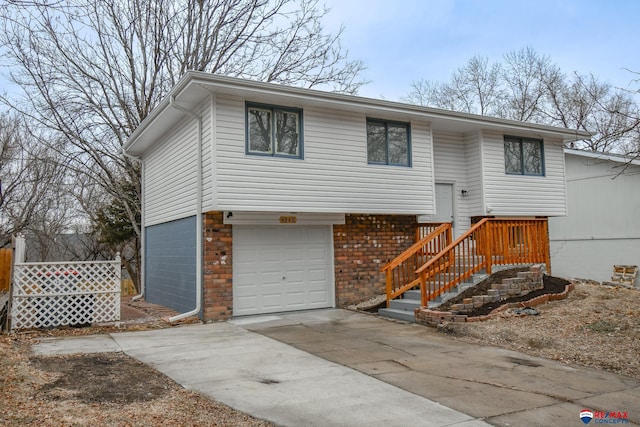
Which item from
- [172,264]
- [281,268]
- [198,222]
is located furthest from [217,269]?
[172,264]

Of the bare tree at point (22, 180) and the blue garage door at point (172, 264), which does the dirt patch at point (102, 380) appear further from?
the bare tree at point (22, 180)

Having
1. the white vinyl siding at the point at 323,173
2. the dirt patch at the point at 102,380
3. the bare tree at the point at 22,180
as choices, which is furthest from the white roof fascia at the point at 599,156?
the bare tree at the point at 22,180

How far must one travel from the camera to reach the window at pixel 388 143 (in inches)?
479

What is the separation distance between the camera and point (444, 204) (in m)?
14.0

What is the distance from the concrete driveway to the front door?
524cm

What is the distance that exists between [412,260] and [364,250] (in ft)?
3.93

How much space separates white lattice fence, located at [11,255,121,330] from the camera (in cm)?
928

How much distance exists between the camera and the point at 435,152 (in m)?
13.9

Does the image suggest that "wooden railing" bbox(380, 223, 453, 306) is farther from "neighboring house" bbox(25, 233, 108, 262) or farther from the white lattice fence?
"neighboring house" bbox(25, 233, 108, 262)

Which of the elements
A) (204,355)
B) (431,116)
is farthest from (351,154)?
(204,355)

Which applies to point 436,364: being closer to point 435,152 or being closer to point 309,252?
point 309,252

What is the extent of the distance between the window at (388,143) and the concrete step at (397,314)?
11.5ft

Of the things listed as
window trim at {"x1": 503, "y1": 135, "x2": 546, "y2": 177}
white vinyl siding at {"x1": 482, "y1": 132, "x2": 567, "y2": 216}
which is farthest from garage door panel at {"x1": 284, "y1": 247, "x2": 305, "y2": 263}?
window trim at {"x1": 503, "y1": 135, "x2": 546, "y2": 177}

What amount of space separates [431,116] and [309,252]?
4471 millimetres
